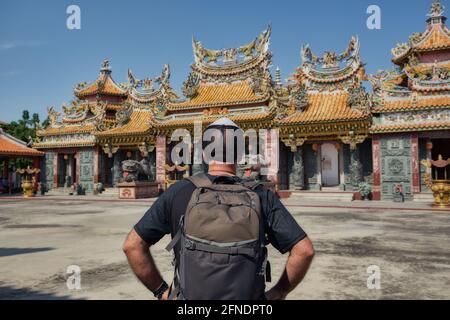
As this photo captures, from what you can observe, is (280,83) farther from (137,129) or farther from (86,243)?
(86,243)

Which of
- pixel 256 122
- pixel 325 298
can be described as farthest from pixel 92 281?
pixel 256 122

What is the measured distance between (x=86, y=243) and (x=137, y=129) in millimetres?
18248

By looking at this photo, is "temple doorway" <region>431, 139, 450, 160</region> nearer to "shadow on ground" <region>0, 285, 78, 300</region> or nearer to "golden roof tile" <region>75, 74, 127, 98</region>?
"shadow on ground" <region>0, 285, 78, 300</region>

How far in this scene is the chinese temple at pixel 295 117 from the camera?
1698 centimetres

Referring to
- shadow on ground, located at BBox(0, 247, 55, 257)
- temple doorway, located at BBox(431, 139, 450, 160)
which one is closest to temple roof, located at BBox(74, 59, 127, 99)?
temple doorway, located at BBox(431, 139, 450, 160)

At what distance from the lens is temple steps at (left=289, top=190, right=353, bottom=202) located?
17391mm

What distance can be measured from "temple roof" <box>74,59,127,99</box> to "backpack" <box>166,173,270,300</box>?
28.2 meters

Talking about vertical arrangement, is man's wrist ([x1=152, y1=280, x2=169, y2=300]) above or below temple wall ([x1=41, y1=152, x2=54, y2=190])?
below

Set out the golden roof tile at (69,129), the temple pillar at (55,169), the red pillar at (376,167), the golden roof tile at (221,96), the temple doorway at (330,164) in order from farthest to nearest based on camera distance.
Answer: the temple pillar at (55,169) → the golden roof tile at (69,129) → the temple doorway at (330,164) → the golden roof tile at (221,96) → the red pillar at (376,167)

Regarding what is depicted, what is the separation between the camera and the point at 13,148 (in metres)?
26.5

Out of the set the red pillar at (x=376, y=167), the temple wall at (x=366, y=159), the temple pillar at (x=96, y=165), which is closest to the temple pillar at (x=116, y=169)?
the temple pillar at (x=96, y=165)

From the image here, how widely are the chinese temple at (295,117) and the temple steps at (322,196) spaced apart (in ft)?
1.73

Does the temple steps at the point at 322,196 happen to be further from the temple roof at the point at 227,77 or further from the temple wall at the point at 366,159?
the temple roof at the point at 227,77

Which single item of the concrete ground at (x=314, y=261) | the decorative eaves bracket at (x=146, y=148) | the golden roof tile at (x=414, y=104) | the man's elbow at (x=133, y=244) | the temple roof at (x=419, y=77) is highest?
the temple roof at (x=419, y=77)
